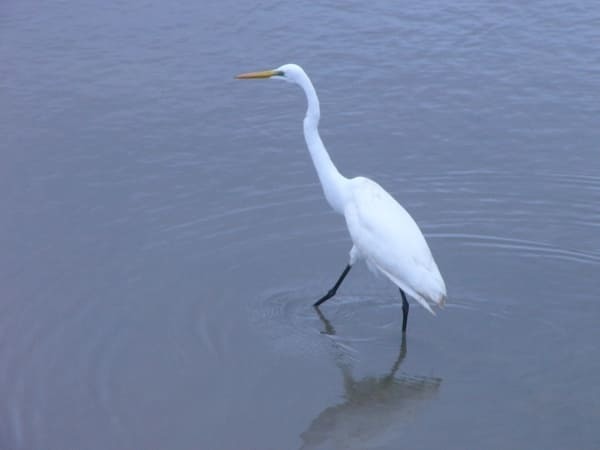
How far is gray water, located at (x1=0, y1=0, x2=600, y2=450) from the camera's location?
6.13m

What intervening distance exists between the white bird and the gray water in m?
0.44

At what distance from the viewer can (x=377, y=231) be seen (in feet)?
22.6

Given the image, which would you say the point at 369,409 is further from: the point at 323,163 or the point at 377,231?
the point at 323,163

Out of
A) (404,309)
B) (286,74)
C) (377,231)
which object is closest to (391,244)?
(377,231)

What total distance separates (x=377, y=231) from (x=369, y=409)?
131 cm

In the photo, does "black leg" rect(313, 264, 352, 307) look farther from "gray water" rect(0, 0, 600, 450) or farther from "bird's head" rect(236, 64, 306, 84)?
"bird's head" rect(236, 64, 306, 84)

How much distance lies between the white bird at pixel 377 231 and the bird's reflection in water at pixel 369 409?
0.51 metres

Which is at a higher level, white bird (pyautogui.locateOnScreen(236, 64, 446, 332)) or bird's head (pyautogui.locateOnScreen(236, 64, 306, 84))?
bird's head (pyautogui.locateOnScreen(236, 64, 306, 84))

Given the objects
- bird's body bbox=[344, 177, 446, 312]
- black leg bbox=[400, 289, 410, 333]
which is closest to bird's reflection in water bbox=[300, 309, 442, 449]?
black leg bbox=[400, 289, 410, 333]

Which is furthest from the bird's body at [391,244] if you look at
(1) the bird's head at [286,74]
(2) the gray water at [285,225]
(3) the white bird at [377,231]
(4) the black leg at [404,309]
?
(1) the bird's head at [286,74]

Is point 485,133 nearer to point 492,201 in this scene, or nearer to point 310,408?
point 492,201

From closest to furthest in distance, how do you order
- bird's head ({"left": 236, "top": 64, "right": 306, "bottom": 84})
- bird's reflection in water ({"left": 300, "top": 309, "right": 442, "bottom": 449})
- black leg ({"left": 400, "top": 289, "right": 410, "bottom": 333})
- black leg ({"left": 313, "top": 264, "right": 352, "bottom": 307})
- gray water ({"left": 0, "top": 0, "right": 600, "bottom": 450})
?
bird's reflection in water ({"left": 300, "top": 309, "right": 442, "bottom": 449}) < gray water ({"left": 0, "top": 0, "right": 600, "bottom": 450}) < black leg ({"left": 400, "top": 289, "right": 410, "bottom": 333}) < bird's head ({"left": 236, "top": 64, "right": 306, "bottom": 84}) < black leg ({"left": 313, "top": 264, "right": 352, "bottom": 307})

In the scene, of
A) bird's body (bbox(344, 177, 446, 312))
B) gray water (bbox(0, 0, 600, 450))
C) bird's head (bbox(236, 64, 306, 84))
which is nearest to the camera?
gray water (bbox(0, 0, 600, 450))

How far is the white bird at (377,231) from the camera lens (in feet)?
22.0
